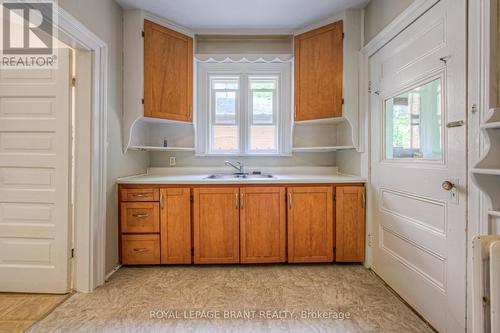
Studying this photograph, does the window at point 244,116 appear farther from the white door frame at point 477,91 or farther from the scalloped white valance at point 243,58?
the white door frame at point 477,91

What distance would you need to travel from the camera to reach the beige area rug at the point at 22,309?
5.22 ft

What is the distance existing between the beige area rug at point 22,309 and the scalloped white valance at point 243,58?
9.01 feet

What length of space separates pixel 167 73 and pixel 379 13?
6.99ft

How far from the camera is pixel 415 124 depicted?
5.87ft

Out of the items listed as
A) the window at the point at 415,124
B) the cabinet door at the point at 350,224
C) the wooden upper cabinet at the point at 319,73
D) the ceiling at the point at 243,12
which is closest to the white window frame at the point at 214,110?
the ceiling at the point at 243,12

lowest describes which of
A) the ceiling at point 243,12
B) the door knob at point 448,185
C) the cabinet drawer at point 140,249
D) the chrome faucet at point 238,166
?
the cabinet drawer at point 140,249

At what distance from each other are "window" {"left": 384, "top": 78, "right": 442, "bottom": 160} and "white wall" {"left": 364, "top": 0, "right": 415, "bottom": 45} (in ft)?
2.11

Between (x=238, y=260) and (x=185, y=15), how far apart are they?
259 centimetres

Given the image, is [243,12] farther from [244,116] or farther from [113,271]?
[113,271]

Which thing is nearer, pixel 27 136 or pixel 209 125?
pixel 27 136

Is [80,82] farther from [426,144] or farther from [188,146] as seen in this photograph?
[426,144]

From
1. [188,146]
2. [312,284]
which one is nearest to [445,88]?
[312,284]

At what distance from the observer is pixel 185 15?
2482 millimetres

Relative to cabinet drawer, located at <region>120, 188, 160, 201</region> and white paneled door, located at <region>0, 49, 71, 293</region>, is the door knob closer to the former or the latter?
cabinet drawer, located at <region>120, 188, 160, 201</region>
